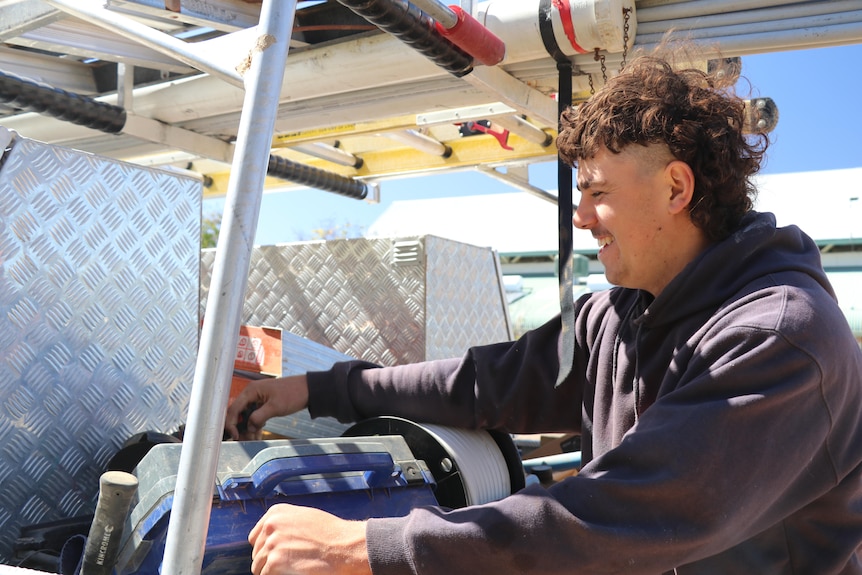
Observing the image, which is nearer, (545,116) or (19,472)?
(19,472)

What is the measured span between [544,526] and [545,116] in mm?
1935

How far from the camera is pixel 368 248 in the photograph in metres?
3.72

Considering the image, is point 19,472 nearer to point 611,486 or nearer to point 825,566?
point 611,486

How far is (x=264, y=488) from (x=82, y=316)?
79cm

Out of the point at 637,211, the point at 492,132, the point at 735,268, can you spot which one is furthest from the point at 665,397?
the point at 492,132

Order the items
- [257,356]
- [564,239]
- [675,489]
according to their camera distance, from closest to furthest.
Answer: [675,489] → [564,239] → [257,356]

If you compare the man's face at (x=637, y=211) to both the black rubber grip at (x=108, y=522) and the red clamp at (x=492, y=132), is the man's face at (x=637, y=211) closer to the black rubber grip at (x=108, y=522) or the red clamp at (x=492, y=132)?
the black rubber grip at (x=108, y=522)

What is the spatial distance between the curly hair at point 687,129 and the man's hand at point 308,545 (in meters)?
1.06

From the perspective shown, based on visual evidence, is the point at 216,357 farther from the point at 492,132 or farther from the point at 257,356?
the point at 492,132

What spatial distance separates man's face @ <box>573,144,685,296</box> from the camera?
196 centimetres

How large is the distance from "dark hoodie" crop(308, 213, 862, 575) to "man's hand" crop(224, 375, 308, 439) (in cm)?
91

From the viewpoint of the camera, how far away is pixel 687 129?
197 cm

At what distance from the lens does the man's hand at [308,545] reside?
A: 1.53m

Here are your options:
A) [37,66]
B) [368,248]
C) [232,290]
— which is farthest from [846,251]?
[232,290]
